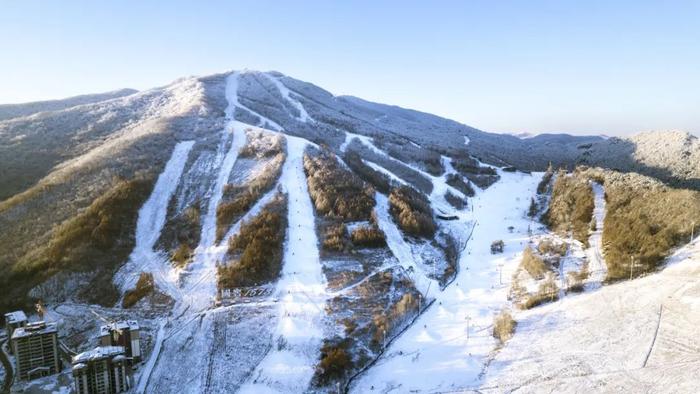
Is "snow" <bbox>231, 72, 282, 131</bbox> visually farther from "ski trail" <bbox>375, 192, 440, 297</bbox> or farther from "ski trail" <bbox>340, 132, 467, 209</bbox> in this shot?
"ski trail" <bbox>375, 192, 440, 297</bbox>

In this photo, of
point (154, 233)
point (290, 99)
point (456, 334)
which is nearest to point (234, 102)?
point (290, 99)

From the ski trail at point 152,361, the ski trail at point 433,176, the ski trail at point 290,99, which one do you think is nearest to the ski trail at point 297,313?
the ski trail at point 152,361

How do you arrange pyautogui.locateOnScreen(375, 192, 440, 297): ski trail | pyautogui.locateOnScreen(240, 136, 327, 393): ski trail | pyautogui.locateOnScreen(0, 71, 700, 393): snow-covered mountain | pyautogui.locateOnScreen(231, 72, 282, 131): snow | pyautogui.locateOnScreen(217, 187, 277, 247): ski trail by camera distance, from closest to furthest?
pyautogui.locateOnScreen(240, 136, 327, 393): ski trail, pyautogui.locateOnScreen(0, 71, 700, 393): snow-covered mountain, pyautogui.locateOnScreen(375, 192, 440, 297): ski trail, pyautogui.locateOnScreen(217, 187, 277, 247): ski trail, pyautogui.locateOnScreen(231, 72, 282, 131): snow

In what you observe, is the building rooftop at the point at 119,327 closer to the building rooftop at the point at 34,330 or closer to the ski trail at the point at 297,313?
the building rooftop at the point at 34,330

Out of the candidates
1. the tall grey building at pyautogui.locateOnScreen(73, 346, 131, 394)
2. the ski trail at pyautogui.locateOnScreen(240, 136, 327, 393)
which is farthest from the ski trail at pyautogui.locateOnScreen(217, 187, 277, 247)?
the tall grey building at pyautogui.locateOnScreen(73, 346, 131, 394)

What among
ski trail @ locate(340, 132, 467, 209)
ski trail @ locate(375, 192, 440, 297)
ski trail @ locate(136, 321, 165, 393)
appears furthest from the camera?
ski trail @ locate(340, 132, 467, 209)

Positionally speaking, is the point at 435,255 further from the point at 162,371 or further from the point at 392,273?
the point at 162,371

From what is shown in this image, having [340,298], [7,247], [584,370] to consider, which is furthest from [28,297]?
[584,370]

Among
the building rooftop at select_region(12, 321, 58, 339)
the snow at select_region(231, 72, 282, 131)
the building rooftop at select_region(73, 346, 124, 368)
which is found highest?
the snow at select_region(231, 72, 282, 131)
